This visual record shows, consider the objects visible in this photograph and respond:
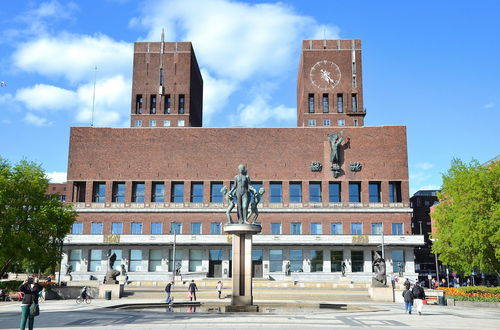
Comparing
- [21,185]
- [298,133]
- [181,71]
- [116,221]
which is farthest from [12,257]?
[181,71]

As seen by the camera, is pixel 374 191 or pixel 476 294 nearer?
pixel 476 294


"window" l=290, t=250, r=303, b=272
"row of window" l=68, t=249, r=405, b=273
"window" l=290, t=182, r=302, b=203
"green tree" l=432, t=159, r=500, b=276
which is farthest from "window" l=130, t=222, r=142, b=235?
"green tree" l=432, t=159, r=500, b=276

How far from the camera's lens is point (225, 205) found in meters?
78.3

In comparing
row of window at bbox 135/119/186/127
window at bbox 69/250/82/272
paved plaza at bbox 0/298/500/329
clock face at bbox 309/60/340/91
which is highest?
clock face at bbox 309/60/340/91

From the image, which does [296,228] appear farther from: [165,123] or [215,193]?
[165,123]

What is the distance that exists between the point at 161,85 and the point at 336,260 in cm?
4531

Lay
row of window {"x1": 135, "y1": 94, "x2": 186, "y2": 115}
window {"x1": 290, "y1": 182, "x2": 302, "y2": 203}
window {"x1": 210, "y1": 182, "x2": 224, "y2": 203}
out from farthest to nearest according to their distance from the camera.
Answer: row of window {"x1": 135, "y1": 94, "x2": 186, "y2": 115} → window {"x1": 210, "y1": 182, "x2": 224, "y2": 203} → window {"x1": 290, "y1": 182, "x2": 302, "y2": 203}

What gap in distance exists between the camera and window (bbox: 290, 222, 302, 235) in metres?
77.6

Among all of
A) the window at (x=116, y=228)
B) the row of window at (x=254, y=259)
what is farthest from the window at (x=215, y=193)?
the window at (x=116, y=228)

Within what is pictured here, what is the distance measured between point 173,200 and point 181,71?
28721mm

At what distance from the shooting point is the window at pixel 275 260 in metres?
76.2

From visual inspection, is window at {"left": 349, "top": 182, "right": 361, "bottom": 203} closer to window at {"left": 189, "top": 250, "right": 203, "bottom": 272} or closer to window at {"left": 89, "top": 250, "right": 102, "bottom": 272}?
window at {"left": 189, "top": 250, "right": 203, "bottom": 272}

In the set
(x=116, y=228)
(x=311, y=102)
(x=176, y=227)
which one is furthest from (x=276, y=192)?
(x=116, y=228)

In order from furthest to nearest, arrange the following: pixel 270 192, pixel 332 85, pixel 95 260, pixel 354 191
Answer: pixel 332 85, pixel 354 191, pixel 270 192, pixel 95 260
